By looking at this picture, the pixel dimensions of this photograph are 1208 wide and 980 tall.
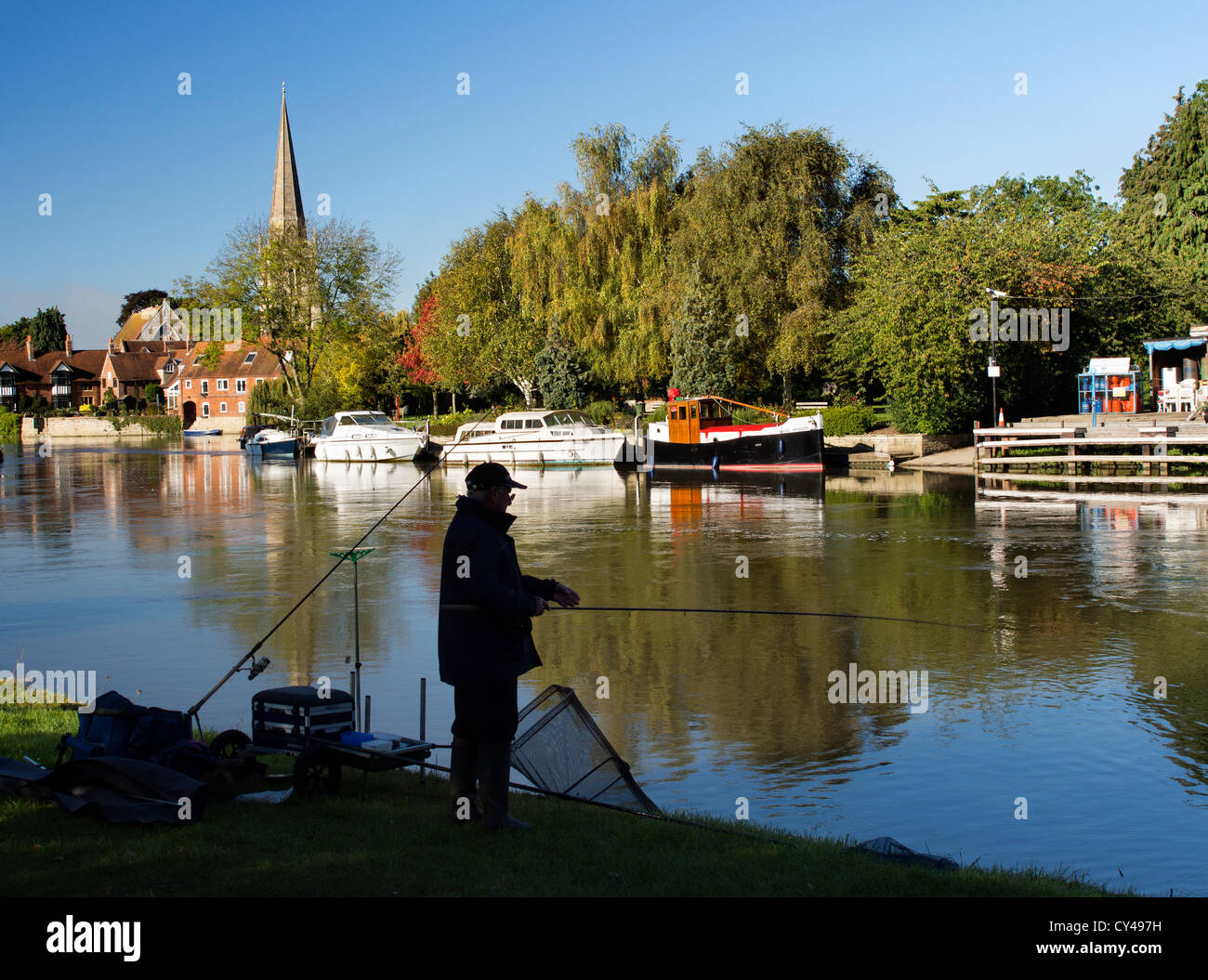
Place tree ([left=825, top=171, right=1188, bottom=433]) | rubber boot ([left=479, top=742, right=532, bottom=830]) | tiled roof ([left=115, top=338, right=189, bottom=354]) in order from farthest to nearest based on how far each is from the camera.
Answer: tiled roof ([left=115, top=338, right=189, bottom=354])
tree ([left=825, top=171, right=1188, bottom=433])
rubber boot ([left=479, top=742, right=532, bottom=830])

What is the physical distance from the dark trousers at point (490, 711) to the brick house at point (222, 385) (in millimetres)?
115484

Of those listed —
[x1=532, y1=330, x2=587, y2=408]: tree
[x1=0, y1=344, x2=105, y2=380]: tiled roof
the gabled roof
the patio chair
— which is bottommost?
the patio chair

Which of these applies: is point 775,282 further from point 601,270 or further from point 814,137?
point 601,270

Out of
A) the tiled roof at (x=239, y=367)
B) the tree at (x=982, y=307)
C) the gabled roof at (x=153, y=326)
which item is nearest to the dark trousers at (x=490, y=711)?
the tree at (x=982, y=307)

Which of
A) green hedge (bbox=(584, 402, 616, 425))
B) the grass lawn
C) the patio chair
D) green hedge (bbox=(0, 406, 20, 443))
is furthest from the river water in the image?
green hedge (bbox=(0, 406, 20, 443))

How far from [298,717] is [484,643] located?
1.80 metres

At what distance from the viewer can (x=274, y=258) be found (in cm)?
7388

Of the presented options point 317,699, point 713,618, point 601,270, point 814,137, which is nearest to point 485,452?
point 601,270

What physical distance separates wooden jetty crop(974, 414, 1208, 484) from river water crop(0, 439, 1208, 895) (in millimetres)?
3139

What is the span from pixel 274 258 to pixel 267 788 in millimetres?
71338

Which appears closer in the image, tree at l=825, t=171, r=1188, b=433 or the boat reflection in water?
the boat reflection in water

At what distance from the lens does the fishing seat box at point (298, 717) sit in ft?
24.7

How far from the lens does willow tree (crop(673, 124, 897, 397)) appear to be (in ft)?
167

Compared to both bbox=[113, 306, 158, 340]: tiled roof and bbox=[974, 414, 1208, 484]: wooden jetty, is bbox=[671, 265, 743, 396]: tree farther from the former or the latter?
bbox=[113, 306, 158, 340]: tiled roof
